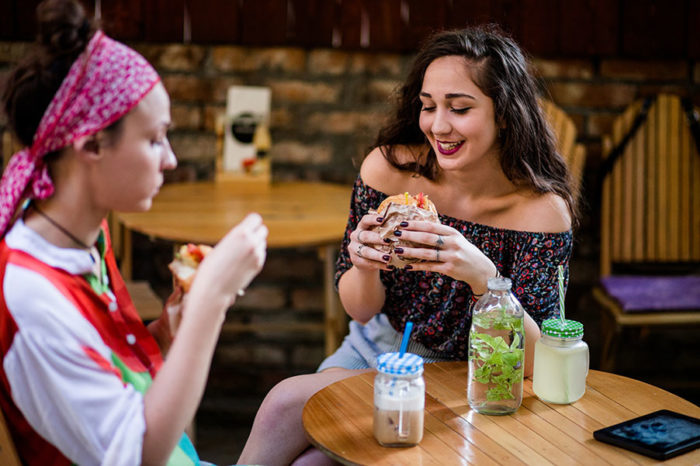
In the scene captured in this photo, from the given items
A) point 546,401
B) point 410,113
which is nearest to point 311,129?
point 410,113

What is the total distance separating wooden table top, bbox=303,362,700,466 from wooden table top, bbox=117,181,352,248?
1101 millimetres

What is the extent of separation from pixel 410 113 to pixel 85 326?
3.85ft

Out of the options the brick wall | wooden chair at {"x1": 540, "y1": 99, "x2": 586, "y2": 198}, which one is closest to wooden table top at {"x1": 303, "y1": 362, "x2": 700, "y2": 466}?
wooden chair at {"x1": 540, "y1": 99, "x2": 586, "y2": 198}

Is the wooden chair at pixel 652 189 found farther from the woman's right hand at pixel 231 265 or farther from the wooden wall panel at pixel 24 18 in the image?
the woman's right hand at pixel 231 265

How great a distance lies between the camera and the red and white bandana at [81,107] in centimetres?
109

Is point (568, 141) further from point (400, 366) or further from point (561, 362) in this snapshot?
point (400, 366)

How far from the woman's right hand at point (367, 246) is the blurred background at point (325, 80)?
5.96 ft

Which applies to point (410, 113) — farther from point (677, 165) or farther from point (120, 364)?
point (677, 165)

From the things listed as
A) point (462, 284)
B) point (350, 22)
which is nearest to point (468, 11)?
point (350, 22)

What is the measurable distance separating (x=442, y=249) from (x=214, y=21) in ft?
7.26

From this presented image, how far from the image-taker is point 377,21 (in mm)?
3506

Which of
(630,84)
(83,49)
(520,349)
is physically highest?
(630,84)

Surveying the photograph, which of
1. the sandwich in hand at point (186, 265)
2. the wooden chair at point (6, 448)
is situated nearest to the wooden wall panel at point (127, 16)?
the sandwich in hand at point (186, 265)

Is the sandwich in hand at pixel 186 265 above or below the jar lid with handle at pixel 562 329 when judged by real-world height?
above
